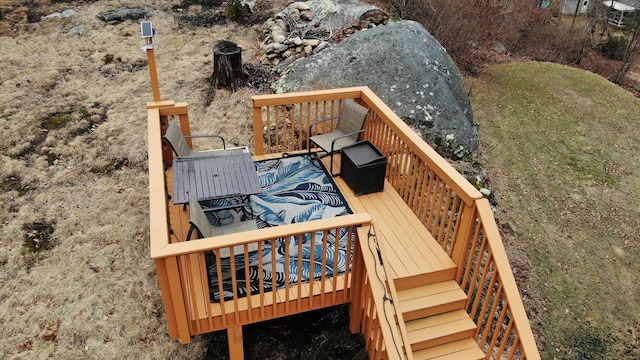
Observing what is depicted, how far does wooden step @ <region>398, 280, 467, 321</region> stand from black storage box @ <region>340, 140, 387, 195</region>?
53.8 inches

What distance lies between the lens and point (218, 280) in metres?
3.12

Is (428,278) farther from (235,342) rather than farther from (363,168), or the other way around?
(235,342)

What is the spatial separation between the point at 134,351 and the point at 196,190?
57.8 inches

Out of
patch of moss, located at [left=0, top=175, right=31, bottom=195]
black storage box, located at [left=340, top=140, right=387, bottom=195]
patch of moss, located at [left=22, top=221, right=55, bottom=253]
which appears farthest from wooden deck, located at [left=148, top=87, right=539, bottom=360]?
patch of moss, located at [left=0, top=175, right=31, bottom=195]

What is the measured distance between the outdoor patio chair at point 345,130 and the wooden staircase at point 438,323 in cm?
190

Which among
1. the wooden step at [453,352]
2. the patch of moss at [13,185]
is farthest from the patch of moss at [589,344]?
the patch of moss at [13,185]

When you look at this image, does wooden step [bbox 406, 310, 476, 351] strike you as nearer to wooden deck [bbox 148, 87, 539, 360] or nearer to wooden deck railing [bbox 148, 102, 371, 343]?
wooden deck [bbox 148, 87, 539, 360]

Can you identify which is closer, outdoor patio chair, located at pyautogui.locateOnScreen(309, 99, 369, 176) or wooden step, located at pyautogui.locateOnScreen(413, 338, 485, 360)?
wooden step, located at pyautogui.locateOnScreen(413, 338, 485, 360)

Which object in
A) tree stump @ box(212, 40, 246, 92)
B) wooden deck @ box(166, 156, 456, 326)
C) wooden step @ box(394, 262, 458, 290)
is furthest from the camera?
tree stump @ box(212, 40, 246, 92)

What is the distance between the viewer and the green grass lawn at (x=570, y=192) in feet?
17.0

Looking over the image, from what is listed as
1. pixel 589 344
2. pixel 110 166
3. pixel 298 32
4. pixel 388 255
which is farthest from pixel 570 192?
pixel 110 166

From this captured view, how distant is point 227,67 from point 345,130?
3340 mm

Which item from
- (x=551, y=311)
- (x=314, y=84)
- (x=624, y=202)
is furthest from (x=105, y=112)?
(x=624, y=202)

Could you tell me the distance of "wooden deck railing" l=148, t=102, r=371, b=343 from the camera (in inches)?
113
